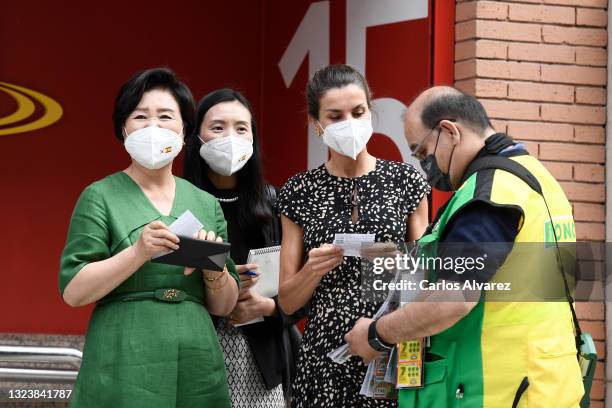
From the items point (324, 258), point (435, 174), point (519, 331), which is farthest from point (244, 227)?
point (519, 331)

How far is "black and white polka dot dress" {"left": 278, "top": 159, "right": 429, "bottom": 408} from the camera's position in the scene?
4043 mm

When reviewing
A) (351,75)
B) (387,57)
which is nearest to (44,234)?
(387,57)

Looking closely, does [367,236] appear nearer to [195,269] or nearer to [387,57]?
[195,269]

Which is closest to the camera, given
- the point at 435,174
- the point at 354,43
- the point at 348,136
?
the point at 435,174

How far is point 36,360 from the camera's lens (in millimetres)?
5340

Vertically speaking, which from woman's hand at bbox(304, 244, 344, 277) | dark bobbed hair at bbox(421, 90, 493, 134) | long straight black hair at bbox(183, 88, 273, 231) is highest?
dark bobbed hair at bbox(421, 90, 493, 134)

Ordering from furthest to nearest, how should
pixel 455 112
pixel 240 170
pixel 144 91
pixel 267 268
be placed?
1. pixel 240 170
2. pixel 267 268
3. pixel 144 91
4. pixel 455 112

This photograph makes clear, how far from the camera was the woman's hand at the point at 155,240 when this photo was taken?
349 centimetres

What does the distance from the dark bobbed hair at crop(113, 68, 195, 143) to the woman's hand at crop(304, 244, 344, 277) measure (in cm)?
68

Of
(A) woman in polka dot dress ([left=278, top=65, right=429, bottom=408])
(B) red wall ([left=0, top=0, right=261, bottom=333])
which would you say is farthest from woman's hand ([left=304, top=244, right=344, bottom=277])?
(B) red wall ([left=0, top=0, right=261, bottom=333])

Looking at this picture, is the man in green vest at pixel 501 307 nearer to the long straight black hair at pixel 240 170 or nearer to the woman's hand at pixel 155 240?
the woman's hand at pixel 155 240

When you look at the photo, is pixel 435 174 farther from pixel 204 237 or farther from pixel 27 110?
pixel 27 110

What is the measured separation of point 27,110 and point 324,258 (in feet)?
13.5

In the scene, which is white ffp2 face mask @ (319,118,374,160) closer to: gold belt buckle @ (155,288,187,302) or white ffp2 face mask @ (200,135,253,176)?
white ffp2 face mask @ (200,135,253,176)
